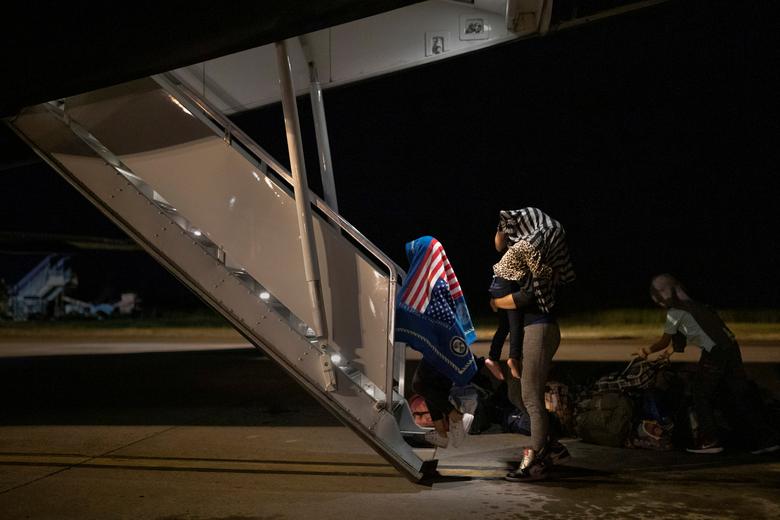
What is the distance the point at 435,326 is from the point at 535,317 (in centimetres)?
78

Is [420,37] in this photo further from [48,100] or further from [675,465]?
[675,465]

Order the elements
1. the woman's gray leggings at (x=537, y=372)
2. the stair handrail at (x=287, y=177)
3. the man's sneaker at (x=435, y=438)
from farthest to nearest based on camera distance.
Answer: the man's sneaker at (x=435, y=438) < the stair handrail at (x=287, y=177) < the woman's gray leggings at (x=537, y=372)

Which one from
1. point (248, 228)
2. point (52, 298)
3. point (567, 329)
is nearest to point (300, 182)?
point (248, 228)

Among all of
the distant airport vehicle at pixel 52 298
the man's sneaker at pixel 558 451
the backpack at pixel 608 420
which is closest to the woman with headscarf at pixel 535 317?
the man's sneaker at pixel 558 451

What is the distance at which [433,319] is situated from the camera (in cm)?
551

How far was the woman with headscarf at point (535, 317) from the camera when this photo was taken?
5.12 meters

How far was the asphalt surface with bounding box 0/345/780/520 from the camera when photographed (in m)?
4.55

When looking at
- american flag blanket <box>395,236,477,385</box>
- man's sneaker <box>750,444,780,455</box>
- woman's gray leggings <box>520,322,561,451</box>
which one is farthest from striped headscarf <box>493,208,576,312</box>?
man's sneaker <box>750,444,780,455</box>

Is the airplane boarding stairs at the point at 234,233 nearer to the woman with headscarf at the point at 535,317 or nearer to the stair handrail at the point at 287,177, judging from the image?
the stair handrail at the point at 287,177

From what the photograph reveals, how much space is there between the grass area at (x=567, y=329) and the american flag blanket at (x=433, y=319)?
48.1 ft

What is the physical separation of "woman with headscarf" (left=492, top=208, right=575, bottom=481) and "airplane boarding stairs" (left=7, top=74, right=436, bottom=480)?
78cm

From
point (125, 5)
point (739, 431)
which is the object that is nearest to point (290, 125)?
point (125, 5)

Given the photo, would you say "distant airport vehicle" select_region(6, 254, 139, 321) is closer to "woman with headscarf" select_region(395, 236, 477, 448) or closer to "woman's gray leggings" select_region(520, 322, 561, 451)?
"woman with headscarf" select_region(395, 236, 477, 448)

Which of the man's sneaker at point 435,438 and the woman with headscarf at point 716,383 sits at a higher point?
the woman with headscarf at point 716,383
